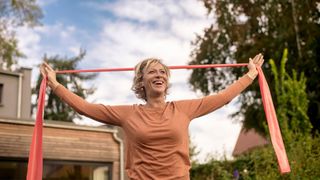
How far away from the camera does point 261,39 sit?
14438mm

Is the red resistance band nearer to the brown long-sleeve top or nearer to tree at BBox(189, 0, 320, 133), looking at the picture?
the brown long-sleeve top

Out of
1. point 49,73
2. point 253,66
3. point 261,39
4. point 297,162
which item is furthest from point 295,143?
point 261,39

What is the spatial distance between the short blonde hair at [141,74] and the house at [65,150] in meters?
6.17

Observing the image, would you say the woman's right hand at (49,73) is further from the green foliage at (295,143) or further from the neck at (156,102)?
the green foliage at (295,143)

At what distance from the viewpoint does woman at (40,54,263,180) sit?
219 cm

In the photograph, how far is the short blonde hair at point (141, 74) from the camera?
95.6 inches

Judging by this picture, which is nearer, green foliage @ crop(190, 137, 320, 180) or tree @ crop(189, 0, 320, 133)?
green foliage @ crop(190, 137, 320, 180)

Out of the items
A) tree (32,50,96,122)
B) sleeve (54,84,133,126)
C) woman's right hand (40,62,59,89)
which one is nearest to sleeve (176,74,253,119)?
sleeve (54,84,133,126)

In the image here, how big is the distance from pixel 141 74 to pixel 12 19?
58.3 ft

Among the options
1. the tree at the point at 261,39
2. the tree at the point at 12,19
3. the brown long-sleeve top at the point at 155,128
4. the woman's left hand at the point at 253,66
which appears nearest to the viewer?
the brown long-sleeve top at the point at 155,128

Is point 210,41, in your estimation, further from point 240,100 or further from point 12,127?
point 12,127

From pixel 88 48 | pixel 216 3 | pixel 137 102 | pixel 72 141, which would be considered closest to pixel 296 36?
pixel 216 3

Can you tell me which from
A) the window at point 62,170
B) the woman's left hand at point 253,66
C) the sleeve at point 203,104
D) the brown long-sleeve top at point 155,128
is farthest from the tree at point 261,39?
the brown long-sleeve top at point 155,128

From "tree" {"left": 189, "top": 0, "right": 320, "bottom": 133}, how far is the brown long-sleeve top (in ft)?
38.6
